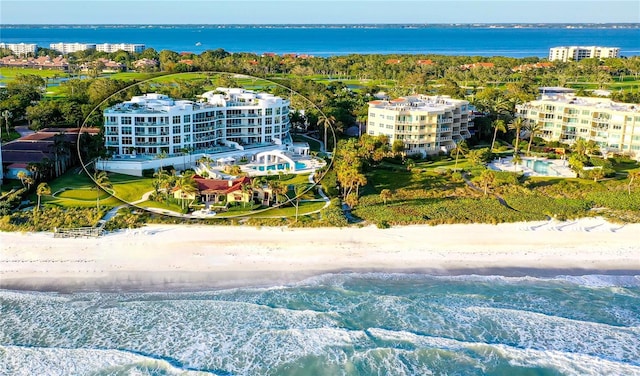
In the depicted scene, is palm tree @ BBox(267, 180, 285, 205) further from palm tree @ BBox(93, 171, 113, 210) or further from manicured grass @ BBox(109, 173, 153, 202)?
palm tree @ BBox(93, 171, 113, 210)

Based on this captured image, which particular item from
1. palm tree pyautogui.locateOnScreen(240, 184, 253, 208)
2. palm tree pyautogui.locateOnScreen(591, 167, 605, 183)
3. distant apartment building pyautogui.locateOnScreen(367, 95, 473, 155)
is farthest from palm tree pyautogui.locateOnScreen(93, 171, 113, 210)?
palm tree pyautogui.locateOnScreen(591, 167, 605, 183)

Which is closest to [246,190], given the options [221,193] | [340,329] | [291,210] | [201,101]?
[221,193]

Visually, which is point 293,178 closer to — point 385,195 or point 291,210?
point 291,210

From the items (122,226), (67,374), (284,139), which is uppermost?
(284,139)

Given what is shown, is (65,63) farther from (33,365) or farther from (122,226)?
(33,365)

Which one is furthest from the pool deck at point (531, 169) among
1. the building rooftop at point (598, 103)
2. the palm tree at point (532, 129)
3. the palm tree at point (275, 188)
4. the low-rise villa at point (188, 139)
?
the palm tree at point (275, 188)

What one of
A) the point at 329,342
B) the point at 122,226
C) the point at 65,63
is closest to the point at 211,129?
the point at 122,226
